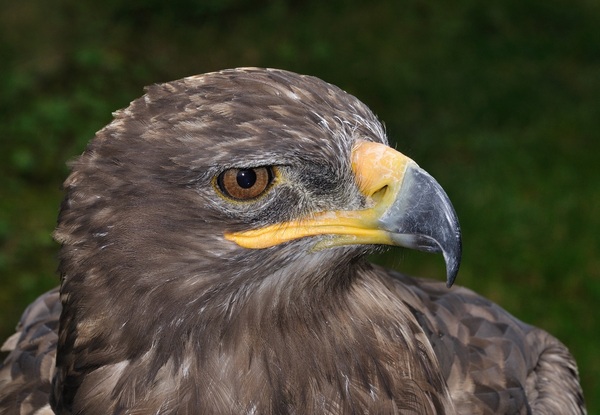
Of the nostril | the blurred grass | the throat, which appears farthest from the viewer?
the blurred grass

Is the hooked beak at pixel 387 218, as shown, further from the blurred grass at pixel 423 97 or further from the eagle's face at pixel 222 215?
the blurred grass at pixel 423 97

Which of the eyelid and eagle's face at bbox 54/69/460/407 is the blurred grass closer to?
eagle's face at bbox 54/69/460/407

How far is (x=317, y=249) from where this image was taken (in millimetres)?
2756

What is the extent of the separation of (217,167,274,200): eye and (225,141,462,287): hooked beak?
5.0 inches

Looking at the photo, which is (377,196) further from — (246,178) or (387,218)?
(246,178)

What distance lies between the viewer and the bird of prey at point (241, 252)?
A: 8.63 feet

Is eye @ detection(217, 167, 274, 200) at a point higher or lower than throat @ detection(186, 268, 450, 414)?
higher

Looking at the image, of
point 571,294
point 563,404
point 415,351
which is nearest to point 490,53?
point 571,294

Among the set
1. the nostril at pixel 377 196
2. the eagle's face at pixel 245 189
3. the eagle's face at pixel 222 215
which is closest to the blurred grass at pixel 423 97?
the eagle's face at pixel 222 215

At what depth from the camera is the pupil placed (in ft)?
8.45

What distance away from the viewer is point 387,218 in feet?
8.73

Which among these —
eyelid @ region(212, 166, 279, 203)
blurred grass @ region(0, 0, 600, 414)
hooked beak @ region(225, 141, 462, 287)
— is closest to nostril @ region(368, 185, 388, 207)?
hooked beak @ region(225, 141, 462, 287)

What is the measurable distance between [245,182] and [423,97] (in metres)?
6.57

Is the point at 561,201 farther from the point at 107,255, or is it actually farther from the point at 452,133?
the point at 107,255
